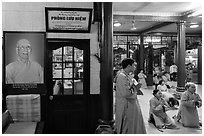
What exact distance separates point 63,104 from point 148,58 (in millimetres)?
9811

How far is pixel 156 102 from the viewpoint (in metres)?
4.94

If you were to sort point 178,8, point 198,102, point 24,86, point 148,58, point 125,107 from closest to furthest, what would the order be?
point 125,107, point 24,86, point 198,102, point 178,8, point 148,58

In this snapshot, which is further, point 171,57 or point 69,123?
point 171,57

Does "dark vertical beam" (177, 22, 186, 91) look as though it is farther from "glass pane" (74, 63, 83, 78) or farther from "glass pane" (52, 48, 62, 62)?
"glass pane" (52, 48, 62, 62)

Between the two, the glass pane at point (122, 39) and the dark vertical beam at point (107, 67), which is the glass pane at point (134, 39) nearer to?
the glass pane at point (122, 39)

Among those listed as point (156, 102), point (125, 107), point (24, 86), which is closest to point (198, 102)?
point (156, 102)

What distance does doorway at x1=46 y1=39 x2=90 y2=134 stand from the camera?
3.90m

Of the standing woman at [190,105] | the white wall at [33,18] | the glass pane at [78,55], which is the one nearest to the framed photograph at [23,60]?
the white wall at [33,18]

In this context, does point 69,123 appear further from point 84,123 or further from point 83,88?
point 83,88


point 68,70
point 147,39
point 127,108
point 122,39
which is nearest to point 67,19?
point 68,70

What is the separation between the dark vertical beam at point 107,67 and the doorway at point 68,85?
2.20 ft

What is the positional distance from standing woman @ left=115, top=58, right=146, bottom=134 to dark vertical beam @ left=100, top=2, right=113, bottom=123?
0.54ft

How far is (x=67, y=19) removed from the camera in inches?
145

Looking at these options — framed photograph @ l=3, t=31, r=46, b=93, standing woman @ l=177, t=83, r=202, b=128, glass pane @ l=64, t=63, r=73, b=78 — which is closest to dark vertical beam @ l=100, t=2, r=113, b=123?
glass pane @ l=64, t=63, r=73, b=78
